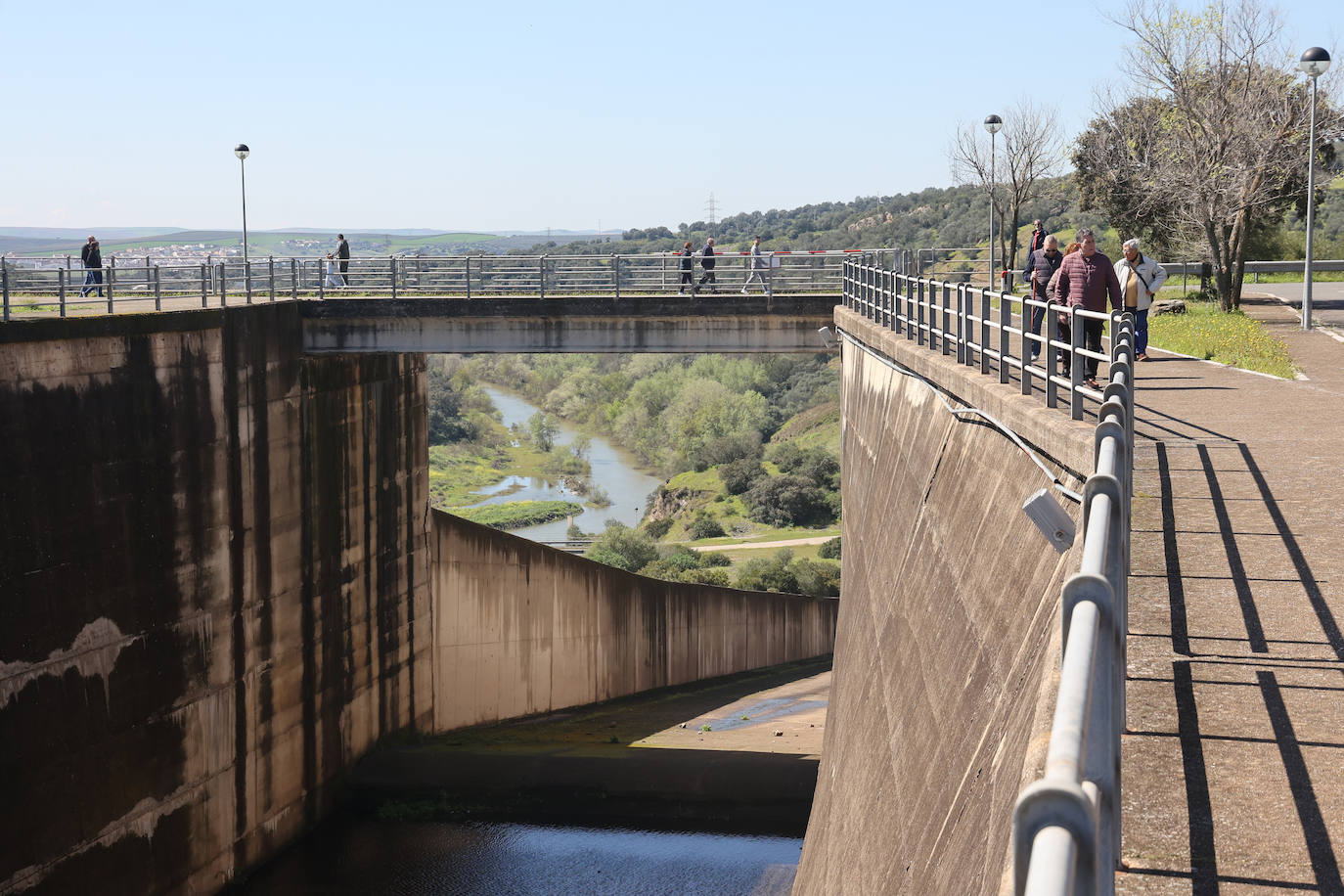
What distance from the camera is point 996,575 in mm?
8562

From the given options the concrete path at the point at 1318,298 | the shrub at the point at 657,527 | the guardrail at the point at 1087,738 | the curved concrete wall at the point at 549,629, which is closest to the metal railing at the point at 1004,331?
the guardrail at the point at 1087,738

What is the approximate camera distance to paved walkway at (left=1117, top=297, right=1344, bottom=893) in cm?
406

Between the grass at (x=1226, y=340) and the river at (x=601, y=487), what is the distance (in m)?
75.1

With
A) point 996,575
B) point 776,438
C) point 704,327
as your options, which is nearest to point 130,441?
point 704,327

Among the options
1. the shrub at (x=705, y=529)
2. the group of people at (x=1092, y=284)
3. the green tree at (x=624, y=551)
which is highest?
the group of people at (x=1092, y=284)

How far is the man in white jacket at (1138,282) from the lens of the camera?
14.8 meters

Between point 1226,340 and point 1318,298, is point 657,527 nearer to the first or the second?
point 1318,298

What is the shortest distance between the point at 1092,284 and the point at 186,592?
14.9 metres

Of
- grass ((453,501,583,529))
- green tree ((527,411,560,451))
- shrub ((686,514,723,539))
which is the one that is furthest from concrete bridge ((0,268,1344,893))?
green tree ((527,411,560,451))

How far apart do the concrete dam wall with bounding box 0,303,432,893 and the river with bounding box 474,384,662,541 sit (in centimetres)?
6982

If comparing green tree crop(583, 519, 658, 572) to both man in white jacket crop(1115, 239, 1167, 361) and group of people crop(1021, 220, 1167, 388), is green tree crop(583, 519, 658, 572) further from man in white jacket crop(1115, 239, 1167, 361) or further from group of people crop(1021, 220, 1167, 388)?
man in white jacket crop(1115, 239, 1167, 361)

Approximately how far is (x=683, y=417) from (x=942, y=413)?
116436 mm

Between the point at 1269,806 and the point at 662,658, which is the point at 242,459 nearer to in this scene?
the point at 662,658

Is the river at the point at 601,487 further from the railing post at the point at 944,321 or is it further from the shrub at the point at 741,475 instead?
the railing post at the point at 944,321
